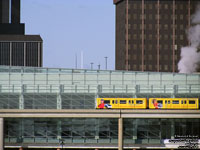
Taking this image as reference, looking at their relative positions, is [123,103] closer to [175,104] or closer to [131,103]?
[131,103]

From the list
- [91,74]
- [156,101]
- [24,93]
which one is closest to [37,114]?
[24,93]

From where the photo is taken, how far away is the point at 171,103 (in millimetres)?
98562

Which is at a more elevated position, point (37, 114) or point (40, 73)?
point (40, 73)

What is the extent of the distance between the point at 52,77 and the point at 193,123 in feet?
82.7

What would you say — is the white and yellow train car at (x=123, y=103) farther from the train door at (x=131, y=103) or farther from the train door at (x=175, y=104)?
the train door at (x=175, y=104)

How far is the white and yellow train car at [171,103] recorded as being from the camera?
98.4 m

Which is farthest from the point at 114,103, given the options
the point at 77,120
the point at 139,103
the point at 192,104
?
the point at 192,104

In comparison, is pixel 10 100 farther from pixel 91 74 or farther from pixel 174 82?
pixel 174 82

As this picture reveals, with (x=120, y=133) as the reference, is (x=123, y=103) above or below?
above

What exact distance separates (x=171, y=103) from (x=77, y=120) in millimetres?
15955

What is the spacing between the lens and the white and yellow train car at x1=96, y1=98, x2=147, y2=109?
322 feet

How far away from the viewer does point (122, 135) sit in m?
98.6

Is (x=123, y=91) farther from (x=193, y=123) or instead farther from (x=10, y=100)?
(x=10, y=100)

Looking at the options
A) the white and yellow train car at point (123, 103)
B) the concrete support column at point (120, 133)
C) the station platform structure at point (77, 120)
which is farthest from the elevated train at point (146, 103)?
the concrete support column at point (120, 133)
